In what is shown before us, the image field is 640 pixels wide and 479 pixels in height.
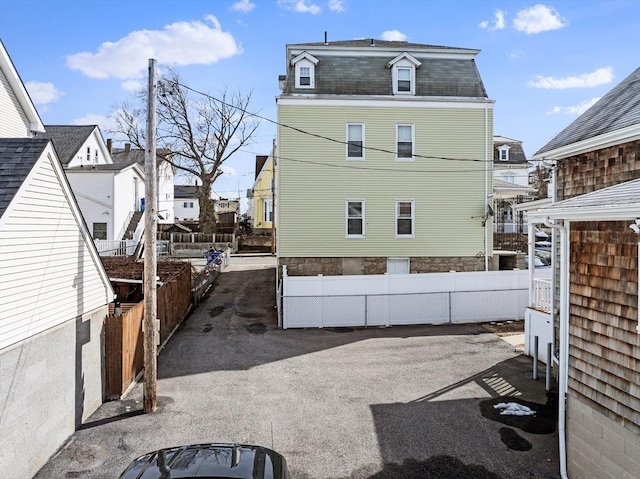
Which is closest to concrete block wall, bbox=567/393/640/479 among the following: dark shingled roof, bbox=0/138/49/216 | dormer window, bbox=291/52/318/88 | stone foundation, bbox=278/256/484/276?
dark shingled roof, bbox=0/138/49/216

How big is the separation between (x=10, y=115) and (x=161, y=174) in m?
34.1

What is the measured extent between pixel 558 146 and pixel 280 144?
11.7m

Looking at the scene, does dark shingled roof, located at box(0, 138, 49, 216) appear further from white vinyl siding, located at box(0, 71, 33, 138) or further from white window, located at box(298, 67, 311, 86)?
white window, located at box(298, 67, 311, 86)

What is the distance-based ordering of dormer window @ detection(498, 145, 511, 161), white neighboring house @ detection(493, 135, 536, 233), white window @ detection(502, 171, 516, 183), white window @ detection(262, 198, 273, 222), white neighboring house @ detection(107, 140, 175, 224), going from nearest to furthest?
white neighboring house @ detection(493, 135, 536, 233) → dormer window @ detection(498, 145, 511, 161) → white window @ detection(502, 171, 516, 183) → white neighboring house @ detection(107, 140, 175, 224) → white window @ detection(262, 198, 273, 222)

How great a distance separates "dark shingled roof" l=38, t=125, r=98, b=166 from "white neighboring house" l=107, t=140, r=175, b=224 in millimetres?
8746

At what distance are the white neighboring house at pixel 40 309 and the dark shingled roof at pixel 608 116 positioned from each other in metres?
9.80

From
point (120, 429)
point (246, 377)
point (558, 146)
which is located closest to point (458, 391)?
point (246, 377)

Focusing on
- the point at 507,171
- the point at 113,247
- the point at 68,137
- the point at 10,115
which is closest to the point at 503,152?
the point at 507,171

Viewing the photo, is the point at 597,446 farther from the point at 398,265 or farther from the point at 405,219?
the point at 405,219

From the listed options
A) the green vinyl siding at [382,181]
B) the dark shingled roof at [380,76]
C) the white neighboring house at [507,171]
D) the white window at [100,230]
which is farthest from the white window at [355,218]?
the white neighboring house at [507,171]

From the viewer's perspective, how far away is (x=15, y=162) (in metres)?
7.13

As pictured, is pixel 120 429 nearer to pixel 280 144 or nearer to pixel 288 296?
pixel 288 296

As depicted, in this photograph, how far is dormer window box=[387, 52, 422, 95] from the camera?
20484mm

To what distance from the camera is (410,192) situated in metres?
20.5
